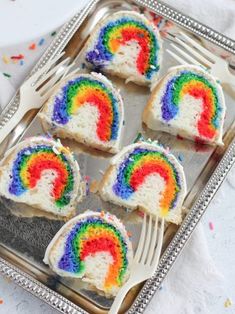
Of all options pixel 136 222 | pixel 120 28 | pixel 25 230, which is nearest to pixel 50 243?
pixel 25 230

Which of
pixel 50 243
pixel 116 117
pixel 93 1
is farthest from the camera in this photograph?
pixel 93 1

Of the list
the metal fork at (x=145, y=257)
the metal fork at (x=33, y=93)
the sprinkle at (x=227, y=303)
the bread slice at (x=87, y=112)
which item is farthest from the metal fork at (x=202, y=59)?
the sprinkle at (x=227, y=303)

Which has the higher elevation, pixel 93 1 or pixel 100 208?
pixel 93 1

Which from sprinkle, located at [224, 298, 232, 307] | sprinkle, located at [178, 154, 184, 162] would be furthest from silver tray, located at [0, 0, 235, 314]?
sprinkle, located at [224, 298, 232, 307]

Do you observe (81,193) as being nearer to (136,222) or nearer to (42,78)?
(136,222)

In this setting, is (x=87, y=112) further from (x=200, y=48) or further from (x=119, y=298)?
(x=119, y=298)

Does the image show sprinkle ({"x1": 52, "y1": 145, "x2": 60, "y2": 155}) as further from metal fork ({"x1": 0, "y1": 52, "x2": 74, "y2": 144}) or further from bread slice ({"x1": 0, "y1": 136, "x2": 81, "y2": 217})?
metal fork ({"x1": 0, "y1": 52, "x2": 74, "y2": 144})
